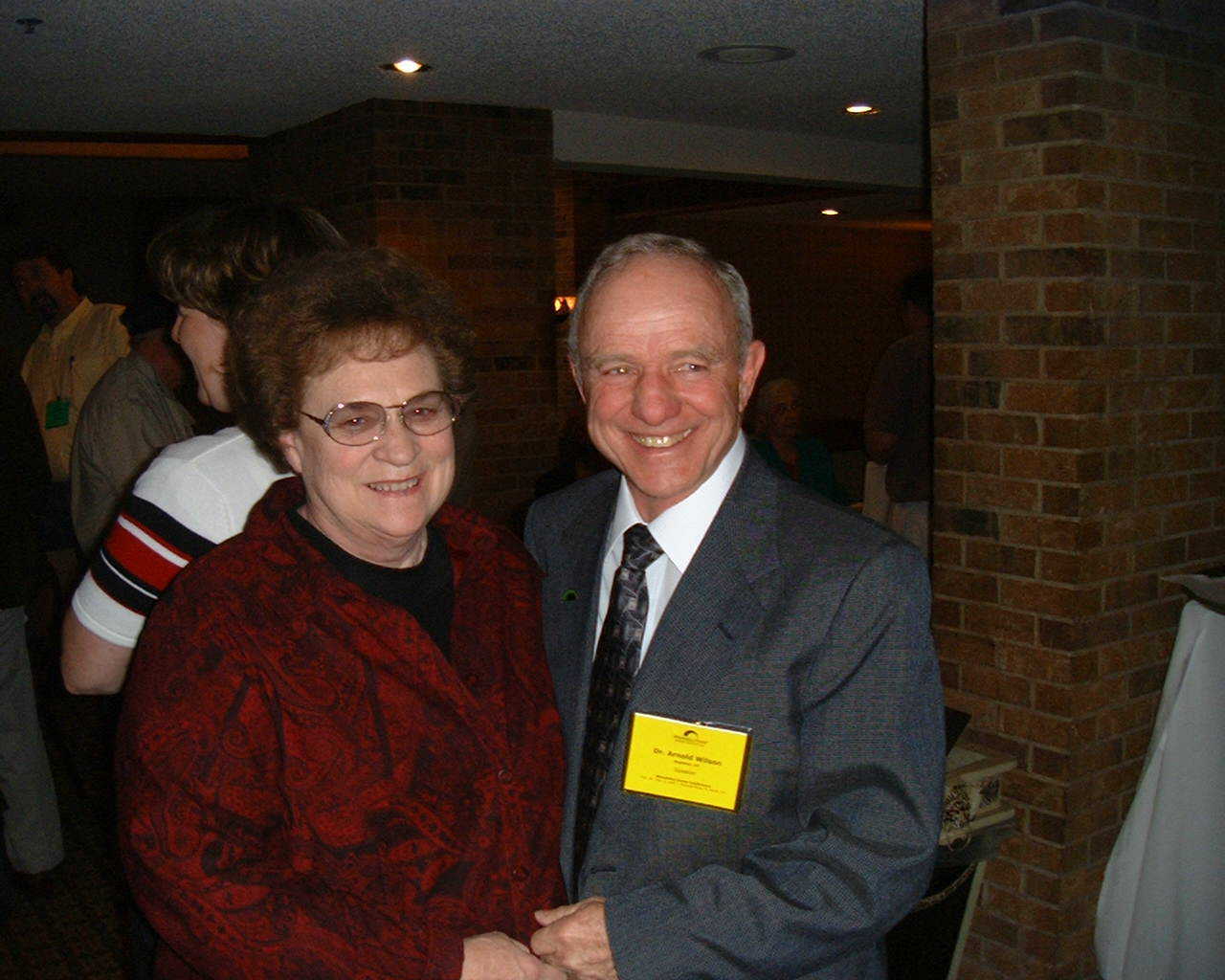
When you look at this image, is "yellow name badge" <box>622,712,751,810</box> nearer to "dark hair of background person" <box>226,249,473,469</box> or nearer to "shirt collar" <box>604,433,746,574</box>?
"shirt collar" <box>604,433,746,574</box>

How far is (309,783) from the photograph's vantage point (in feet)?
4.53

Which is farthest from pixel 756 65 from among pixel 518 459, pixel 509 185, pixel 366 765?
pixel 366 765

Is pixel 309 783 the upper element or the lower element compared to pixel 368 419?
lower

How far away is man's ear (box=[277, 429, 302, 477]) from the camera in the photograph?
1.59 metres

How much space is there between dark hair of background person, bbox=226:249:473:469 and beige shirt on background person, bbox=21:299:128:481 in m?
4.42

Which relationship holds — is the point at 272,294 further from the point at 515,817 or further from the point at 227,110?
the point at 227,110

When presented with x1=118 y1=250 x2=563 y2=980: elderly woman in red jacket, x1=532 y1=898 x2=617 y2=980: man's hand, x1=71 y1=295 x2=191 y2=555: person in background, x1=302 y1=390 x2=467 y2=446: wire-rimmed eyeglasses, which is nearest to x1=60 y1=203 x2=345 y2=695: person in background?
x1=118 y1=250 x2=563 y2=980: elderly woman in red jacket

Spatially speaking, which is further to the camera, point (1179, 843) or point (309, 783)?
point (1179, 843)

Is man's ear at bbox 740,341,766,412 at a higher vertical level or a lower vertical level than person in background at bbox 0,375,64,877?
higher

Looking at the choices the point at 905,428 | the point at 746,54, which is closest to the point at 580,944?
the point at 905,428

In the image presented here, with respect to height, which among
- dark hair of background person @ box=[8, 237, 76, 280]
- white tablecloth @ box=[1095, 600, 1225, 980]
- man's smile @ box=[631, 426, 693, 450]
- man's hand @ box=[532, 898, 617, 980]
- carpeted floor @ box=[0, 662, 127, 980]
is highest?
dark hair of background person @ box=[8, 237, 76, 280]

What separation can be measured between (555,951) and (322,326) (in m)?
0.88

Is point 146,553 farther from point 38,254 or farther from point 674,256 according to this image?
point 38,254

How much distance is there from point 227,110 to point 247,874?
5.94m
